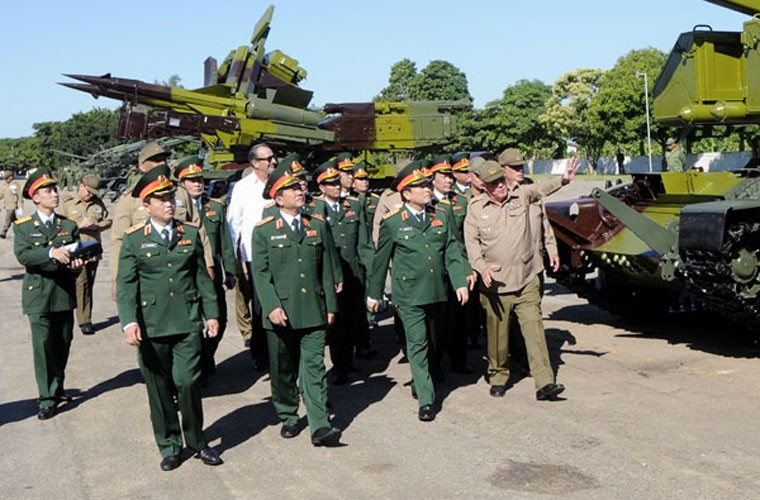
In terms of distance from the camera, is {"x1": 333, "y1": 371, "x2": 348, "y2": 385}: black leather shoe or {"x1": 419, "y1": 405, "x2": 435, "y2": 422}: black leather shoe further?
{"x1": 333, "y1": 371, "x2": 348, "y2": 385}: black leather shoe

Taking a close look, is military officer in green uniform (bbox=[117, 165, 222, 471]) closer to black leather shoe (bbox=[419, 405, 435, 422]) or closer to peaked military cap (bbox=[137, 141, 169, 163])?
peaked military cap (bbox=[137, 141, 169, 163])

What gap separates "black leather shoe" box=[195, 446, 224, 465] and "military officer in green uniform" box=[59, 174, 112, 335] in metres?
5.70

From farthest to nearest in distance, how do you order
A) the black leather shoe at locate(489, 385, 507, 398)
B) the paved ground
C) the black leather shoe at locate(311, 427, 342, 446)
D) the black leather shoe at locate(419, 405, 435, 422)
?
the black leather shoe at locate(489, 385, 507, 398) < the black leather shoe at locate(419, 405, 435, 422) < the black leather shoe at locate(311, 427, 342, 446) < the paved ground

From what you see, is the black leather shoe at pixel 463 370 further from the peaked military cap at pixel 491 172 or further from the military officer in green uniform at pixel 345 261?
the peaked military cap at pixel 491 172

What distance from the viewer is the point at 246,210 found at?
9016 millimetres

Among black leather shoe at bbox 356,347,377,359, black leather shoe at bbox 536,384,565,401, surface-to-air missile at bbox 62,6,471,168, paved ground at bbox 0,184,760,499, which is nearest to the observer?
paved ground at bbox 0,184,760,499

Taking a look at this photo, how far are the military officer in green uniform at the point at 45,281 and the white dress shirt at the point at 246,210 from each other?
157cm

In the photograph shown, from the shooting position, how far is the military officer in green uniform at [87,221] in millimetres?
11766

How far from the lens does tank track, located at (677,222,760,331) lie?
8.49 metres

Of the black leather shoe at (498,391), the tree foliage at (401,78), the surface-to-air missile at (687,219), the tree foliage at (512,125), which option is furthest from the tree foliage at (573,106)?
the black leather shoe at (498,391)

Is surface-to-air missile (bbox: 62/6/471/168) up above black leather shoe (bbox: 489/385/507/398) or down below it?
above

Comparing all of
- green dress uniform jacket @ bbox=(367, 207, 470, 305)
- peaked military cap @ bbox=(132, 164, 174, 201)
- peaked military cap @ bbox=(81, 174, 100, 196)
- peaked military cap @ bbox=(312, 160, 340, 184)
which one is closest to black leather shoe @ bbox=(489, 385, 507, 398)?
green dress uniform jacket @ bbox=(367, 207, 470, 305)

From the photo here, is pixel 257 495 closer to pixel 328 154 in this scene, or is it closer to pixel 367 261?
pixel 367 261

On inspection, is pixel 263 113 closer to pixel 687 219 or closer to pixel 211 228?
pixel 211 228
